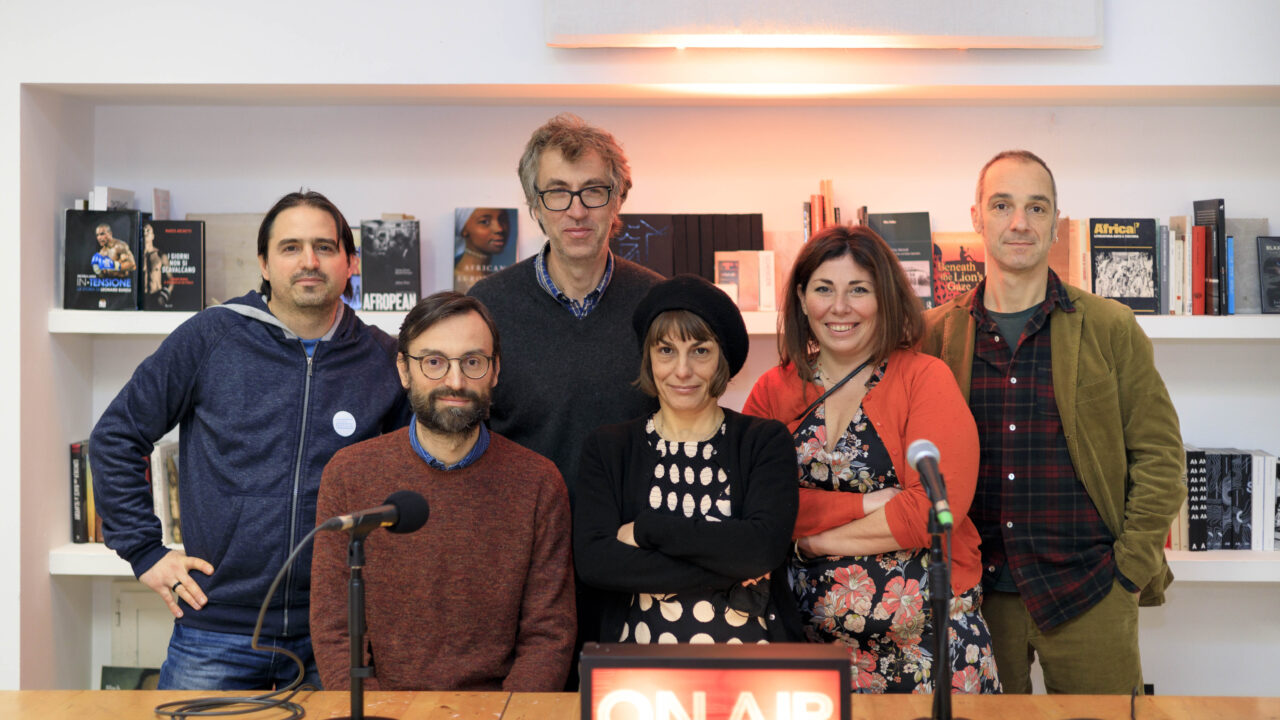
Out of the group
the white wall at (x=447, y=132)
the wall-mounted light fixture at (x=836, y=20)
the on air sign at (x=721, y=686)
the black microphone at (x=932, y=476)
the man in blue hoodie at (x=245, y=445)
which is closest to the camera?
the black microphone at (x=932, y=476)

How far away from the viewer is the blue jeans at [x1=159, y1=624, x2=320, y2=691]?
7.74 feet

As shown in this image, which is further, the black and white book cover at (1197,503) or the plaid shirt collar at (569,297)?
the black and white book cover at (1197,503)

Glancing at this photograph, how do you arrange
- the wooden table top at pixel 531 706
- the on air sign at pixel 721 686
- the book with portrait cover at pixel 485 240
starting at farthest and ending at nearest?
1. the book with portrait cover at pixel 485 240
2. the wooden table top at pixel 531 706
3. the on air sign at pixel 721 686

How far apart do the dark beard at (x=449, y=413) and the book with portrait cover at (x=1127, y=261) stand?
2.07 m

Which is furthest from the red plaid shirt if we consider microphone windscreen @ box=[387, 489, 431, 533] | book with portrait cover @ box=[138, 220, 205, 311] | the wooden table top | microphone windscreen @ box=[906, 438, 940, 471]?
book with portrait cover @ box=[138, 220, 205, 311]

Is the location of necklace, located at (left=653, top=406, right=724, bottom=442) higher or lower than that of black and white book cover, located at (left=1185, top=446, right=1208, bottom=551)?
higher

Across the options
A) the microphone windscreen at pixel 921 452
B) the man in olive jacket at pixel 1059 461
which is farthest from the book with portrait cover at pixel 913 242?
the microphone windscreen at pixel 921 452

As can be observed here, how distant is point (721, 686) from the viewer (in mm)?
1483

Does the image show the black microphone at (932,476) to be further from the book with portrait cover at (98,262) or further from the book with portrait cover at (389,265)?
the book with portrait cover at (98,262)

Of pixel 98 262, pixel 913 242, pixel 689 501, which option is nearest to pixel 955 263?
pixel 913 242

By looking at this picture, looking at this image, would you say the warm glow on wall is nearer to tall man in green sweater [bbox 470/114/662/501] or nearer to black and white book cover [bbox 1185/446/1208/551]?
tall man in green sweater [bbox 470/114/662/501]

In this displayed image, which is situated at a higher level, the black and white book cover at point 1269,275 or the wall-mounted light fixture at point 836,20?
the wall-mounted light fixture at point 836,20

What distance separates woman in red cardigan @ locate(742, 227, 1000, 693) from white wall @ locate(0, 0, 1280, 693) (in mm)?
980

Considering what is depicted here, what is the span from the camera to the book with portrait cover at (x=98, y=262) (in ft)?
10.3
